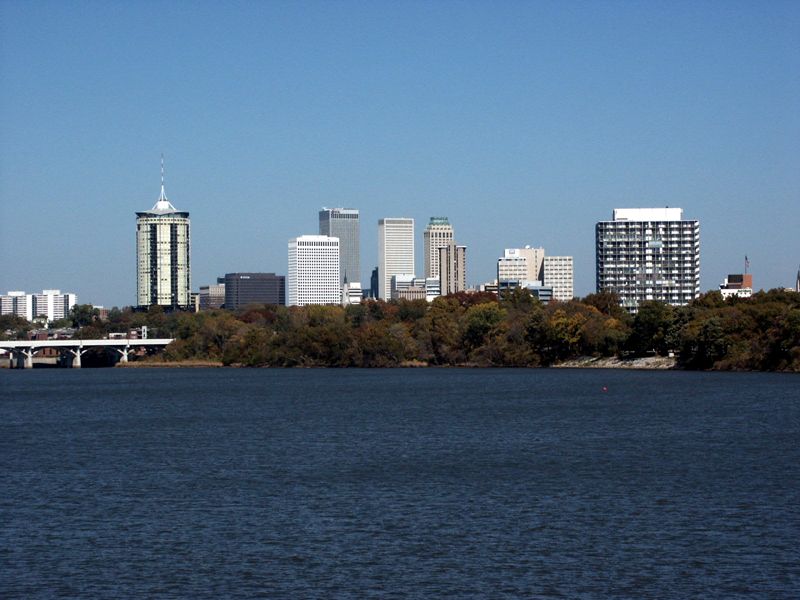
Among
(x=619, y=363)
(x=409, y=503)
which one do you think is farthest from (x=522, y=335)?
(x=409, y=503)

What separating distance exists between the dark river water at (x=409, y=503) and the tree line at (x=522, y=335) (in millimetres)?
44226

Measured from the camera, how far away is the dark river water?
3027 centimetres

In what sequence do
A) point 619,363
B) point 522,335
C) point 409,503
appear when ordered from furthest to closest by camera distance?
point 522,335 < point 619,363 < point 409,503

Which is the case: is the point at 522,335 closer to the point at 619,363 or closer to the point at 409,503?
the point at 619,363

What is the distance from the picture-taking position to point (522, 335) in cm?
15662

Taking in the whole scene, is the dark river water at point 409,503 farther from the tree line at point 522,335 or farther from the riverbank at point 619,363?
the riverbank at point 619,363

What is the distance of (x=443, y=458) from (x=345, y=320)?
450 ft

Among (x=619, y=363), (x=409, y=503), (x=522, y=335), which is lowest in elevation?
(x=409, y=503)

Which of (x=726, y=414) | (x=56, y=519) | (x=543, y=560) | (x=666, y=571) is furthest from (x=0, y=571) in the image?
(x=726, y=414)

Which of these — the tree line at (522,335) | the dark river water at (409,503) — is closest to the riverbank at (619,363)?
the tree line at (522,335)

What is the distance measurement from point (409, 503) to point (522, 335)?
11693 centimetres

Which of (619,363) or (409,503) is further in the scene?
(619,363)

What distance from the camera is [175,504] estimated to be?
41188mm

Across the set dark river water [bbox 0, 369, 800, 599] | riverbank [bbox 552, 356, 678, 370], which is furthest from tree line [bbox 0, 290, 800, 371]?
dark river water [bbox 0, 369, 800, 599]
